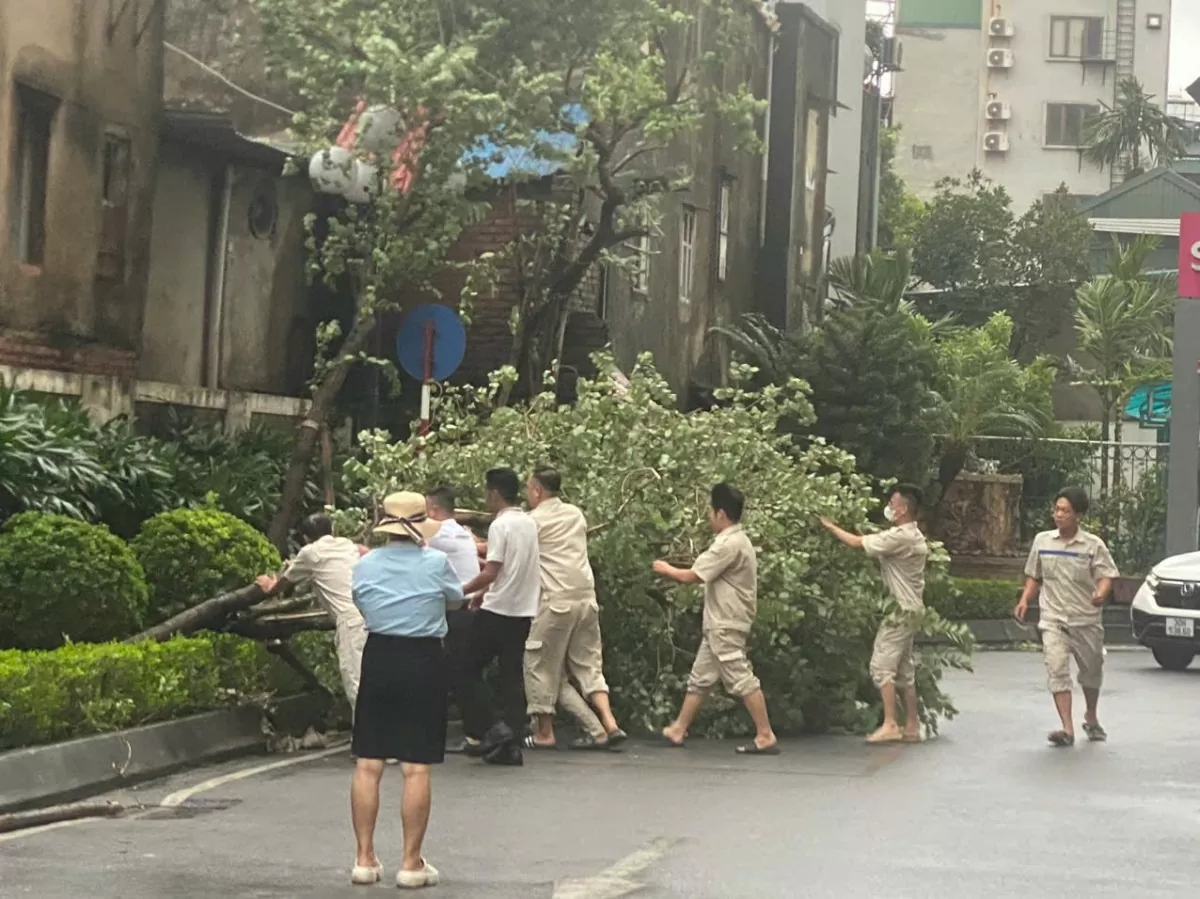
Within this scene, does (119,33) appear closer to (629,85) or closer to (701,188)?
(629,85)

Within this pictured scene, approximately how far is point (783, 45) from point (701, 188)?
5.15 m

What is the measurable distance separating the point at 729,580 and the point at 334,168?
22.1 feet

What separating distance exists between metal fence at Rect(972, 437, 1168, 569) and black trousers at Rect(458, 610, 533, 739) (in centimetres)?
2184

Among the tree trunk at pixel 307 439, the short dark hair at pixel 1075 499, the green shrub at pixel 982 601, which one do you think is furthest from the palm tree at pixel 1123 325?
the short dark hair at pixel 1075 499

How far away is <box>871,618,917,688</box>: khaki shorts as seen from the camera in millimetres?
16500

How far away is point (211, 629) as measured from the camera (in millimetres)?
15438

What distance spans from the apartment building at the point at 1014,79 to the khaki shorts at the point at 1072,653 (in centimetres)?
6534

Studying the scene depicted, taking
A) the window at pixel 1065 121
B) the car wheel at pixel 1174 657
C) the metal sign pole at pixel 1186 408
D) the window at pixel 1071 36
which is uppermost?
the window at pixel 1071 36

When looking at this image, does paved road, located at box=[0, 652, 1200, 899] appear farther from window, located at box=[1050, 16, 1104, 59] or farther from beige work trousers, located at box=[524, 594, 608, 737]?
window, located at box=[1050, 16, 1104, 59]

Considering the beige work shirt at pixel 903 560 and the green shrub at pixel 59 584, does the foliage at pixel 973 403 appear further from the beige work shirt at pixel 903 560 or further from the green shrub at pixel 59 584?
the green shrub at pixel 59 584

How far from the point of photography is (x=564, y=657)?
1549 centimetres

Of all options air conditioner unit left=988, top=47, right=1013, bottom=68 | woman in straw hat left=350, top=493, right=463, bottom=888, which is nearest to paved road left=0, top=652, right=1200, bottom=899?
woman in straw hat left=350, top=493, right=463, bottom=888

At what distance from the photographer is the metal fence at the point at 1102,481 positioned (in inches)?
1427

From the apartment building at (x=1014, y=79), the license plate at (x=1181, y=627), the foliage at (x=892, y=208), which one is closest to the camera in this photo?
the license plate at (x=1181, y=627)
